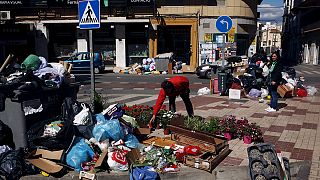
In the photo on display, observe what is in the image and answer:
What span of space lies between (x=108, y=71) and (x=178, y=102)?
1743 cm

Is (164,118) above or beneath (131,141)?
above

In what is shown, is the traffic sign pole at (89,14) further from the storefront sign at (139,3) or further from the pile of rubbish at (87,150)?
the storefront sign at (139,3)

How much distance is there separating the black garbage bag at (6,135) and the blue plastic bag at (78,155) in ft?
3.63

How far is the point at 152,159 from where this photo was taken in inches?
223

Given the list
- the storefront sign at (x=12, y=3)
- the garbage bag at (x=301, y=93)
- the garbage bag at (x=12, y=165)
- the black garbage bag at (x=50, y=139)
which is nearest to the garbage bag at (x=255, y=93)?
the garbage bag at (x=301, y=93)

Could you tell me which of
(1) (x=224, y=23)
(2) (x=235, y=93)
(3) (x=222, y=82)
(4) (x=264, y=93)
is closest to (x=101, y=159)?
(1) (x=224, y=23)

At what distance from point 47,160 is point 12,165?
21.9 inches

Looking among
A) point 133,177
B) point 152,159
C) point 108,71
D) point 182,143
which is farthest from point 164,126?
point 108,71

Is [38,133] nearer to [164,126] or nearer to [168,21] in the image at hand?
[164,126]

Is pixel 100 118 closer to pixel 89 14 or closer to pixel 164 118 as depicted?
pixel 164 118

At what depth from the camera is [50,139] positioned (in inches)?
231

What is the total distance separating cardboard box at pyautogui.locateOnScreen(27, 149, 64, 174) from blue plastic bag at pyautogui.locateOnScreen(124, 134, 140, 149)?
1.32 m

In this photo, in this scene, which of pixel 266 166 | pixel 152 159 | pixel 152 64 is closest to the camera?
pixel 266 166

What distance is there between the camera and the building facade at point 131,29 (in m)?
29.0
